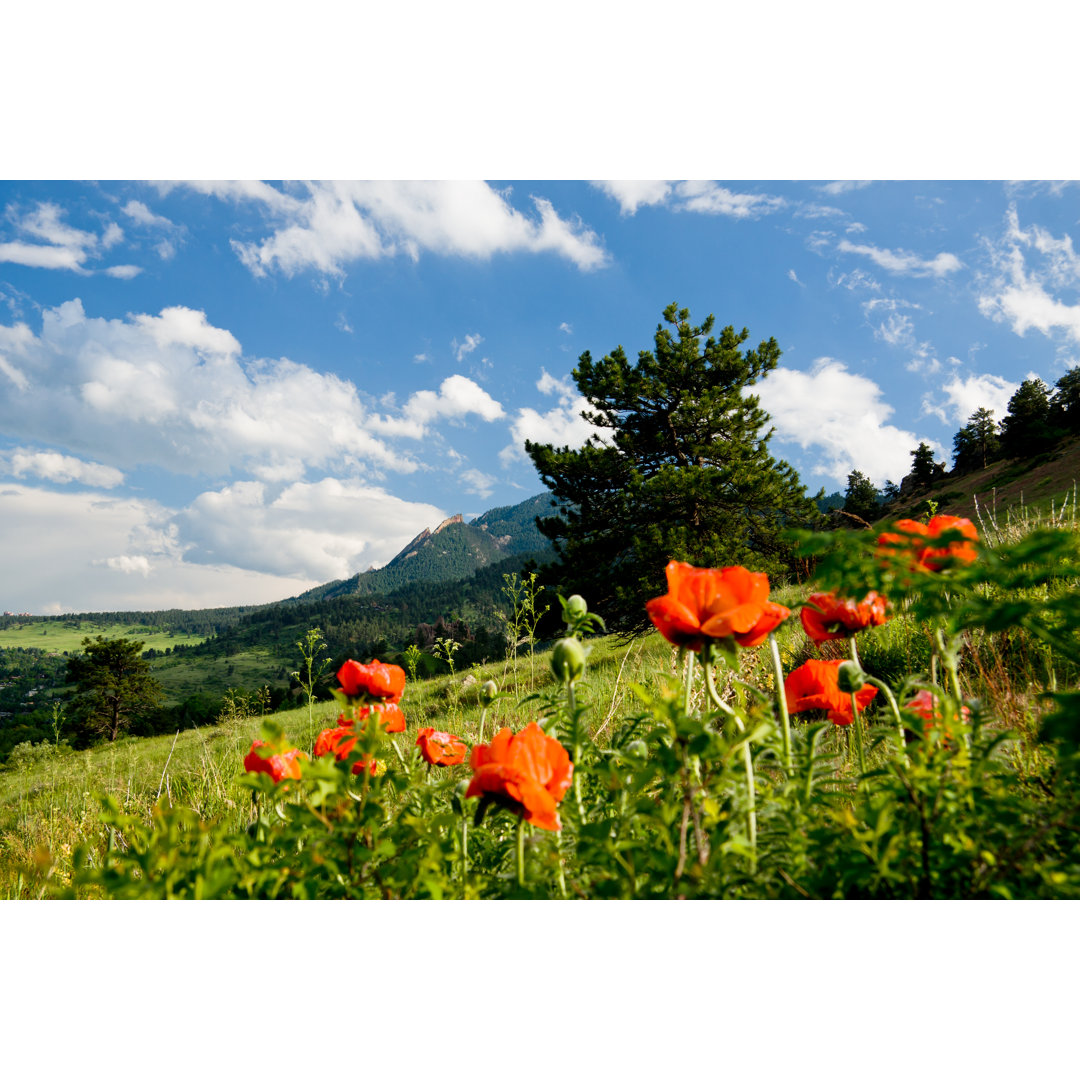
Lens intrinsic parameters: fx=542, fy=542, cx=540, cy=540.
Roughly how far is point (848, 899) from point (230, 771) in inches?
180

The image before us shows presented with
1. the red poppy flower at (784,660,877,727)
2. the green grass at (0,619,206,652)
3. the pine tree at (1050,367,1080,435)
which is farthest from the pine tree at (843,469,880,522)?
the green grass at (0,619,206,652)

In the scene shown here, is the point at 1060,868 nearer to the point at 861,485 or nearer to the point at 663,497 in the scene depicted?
the point at 663,497

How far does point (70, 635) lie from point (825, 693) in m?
161

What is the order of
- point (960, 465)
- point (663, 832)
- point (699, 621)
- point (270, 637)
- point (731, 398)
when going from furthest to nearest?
point (270, 637) < point (960, 465) < point (731, 398) < point (699, 621) < point (663, 832)

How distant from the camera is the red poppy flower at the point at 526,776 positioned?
0.75 meters

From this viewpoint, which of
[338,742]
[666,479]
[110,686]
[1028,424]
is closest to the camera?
[338,742]

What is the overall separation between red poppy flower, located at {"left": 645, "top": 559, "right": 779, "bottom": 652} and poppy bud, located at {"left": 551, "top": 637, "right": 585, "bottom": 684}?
19 cm

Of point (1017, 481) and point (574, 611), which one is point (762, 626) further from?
point (1017, 481)

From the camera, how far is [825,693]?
4.36ft

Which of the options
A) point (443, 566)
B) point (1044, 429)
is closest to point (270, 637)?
point (443, 566)

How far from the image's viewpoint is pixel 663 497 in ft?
39.1

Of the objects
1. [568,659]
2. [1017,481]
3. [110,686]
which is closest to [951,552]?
[568,659]

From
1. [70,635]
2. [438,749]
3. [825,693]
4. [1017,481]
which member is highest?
[1017,481]

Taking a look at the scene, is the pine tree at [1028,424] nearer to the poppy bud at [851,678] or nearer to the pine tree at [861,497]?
the pine tree at [861,497]
